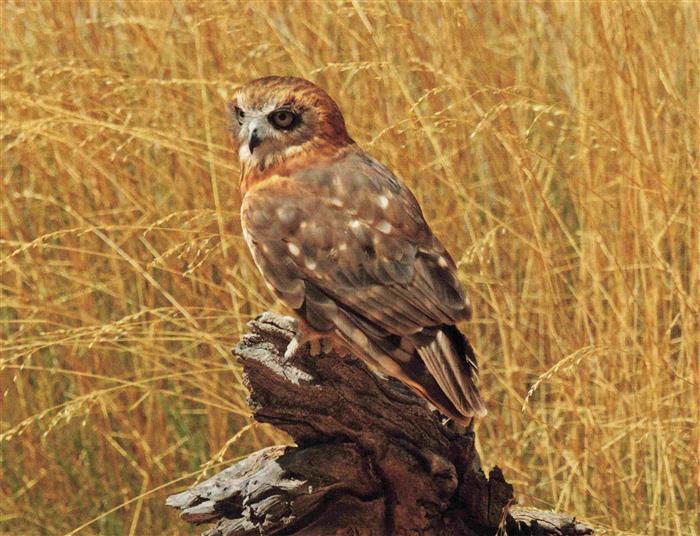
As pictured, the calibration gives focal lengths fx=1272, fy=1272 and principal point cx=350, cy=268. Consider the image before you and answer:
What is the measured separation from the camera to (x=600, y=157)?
3596 mm

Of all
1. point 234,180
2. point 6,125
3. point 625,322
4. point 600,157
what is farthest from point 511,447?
point 6,125

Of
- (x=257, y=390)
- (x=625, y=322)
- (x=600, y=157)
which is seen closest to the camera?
(x=257, y=390)

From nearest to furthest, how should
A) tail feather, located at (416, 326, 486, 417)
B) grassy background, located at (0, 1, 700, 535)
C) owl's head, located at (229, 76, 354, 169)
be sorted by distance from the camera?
tail feather, located at (416, 326, 486, 417)
owl's head, located at (229, 76, 354, 169)
grassy background, located at (0, 1, 700, 535)

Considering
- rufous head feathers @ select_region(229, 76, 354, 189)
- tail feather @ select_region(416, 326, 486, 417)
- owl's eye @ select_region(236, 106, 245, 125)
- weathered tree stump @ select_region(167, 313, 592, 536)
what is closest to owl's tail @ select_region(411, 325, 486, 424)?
tail feather @ select_region(416, 326, 486, 417)

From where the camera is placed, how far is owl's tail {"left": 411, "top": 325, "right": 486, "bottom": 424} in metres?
2.45

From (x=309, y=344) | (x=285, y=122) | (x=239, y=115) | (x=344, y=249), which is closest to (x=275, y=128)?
(x=285, y=122)

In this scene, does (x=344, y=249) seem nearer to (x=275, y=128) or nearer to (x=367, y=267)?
(x=367, y=267)

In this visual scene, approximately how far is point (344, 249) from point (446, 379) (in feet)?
1.19

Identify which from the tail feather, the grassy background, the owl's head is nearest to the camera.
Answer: the tail feather

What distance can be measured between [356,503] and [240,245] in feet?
3.95

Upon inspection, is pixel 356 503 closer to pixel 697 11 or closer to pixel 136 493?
pixel 136 493

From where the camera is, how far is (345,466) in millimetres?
2646

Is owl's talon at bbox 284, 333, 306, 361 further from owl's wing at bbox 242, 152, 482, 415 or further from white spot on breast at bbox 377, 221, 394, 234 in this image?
white spot on breast at bbox 377, 221, 394, 234

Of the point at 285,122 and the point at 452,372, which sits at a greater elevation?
the point at 285,122
